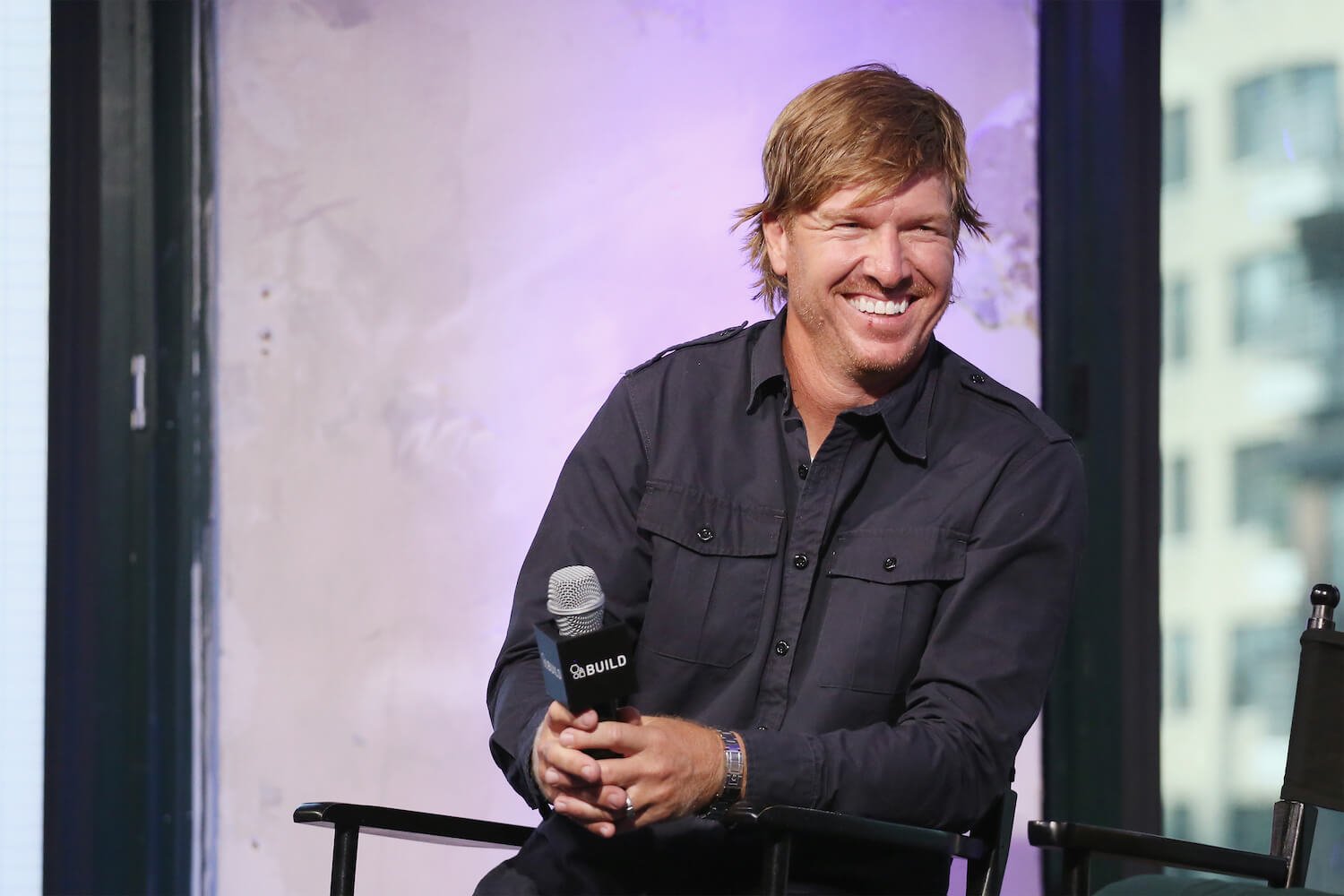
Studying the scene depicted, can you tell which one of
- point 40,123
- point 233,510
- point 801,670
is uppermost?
point 40,123

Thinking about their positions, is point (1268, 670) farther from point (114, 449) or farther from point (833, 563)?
point (114, 449)

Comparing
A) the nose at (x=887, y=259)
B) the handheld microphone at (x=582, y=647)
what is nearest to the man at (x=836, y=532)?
the nose at (x=887, y=259)

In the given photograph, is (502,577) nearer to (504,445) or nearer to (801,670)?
(504,445)

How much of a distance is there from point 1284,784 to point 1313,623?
0.23m

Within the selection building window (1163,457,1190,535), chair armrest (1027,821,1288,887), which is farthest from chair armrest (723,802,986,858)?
building window (1163,457,1190,535)

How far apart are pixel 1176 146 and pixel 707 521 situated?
4.90 feet

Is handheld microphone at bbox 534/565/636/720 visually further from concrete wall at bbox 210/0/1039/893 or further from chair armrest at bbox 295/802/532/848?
concrete wall at bbox 210/0/1039/893

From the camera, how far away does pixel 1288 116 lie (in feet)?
8.59

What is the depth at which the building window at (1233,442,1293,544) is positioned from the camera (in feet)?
8.61

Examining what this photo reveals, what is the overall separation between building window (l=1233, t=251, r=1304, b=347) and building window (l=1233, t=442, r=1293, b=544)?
8.2 inches

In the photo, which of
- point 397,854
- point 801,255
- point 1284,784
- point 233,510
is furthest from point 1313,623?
point 233,510

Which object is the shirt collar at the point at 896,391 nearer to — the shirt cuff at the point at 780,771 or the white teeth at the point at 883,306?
the white teeth at the point at 883,306

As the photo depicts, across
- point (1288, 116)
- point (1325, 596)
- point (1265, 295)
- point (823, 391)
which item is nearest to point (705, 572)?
point (823, 391)

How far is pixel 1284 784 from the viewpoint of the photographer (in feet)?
6.50
